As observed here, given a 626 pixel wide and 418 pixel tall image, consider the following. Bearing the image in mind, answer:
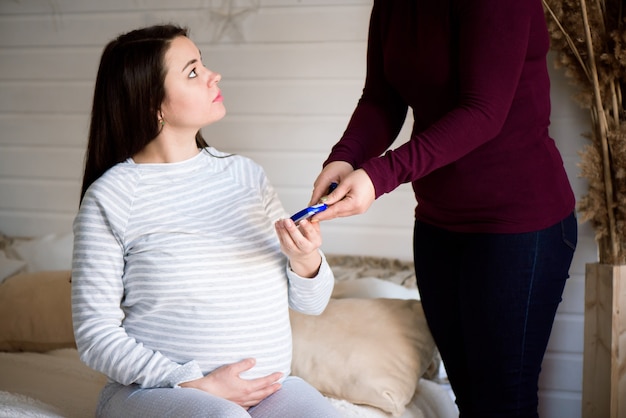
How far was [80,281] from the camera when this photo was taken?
1565 mm

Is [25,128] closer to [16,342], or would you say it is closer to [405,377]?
[16,342]

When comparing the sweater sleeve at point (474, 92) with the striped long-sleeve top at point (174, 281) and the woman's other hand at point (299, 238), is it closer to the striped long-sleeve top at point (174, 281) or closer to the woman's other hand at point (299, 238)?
the woman's other hand at point (299, 238)

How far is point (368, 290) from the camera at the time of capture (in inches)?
95.0

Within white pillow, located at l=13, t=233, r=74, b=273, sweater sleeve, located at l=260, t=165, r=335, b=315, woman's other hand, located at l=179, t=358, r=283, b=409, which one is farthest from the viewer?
white pillow, located at l=13, t=233, r=74, b=273

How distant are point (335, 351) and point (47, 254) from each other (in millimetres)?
1326

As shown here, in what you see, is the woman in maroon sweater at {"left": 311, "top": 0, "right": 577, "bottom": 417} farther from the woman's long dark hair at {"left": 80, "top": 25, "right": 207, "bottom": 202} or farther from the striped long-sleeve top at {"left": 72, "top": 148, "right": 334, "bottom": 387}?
the woman's long dark hair at {"left": 80, "top": 25, "right": 207, "bottom": 202}

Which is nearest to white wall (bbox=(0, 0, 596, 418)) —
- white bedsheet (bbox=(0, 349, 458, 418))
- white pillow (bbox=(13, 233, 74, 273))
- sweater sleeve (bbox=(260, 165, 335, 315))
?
white pillow (bbox=(13, 233, 74, 273))

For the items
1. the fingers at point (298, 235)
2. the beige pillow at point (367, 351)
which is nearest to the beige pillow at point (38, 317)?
the beige pillow at point (367, 351)

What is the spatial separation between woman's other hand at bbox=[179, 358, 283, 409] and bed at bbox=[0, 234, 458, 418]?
1.26 ft

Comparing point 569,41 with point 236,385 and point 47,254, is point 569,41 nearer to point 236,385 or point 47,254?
point 236,385

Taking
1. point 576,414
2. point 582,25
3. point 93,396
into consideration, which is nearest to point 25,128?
point 93,396

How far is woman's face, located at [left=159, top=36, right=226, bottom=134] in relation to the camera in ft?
5.68

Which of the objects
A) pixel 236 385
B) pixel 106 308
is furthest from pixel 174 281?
pixel 236 385

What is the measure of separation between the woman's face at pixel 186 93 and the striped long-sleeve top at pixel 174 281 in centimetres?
10
